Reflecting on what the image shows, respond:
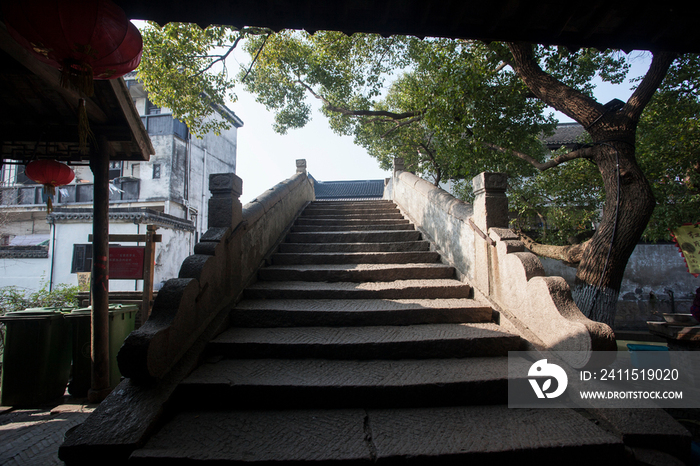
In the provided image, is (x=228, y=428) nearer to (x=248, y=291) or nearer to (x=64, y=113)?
(x=248, y=291)

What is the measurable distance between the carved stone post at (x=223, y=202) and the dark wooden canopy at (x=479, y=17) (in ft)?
5.31

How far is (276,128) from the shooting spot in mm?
14961

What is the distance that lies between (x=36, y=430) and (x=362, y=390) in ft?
10.6

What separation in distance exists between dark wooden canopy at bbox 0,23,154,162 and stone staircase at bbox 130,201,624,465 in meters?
2.55

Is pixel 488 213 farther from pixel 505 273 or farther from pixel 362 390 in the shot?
pixel 362 390

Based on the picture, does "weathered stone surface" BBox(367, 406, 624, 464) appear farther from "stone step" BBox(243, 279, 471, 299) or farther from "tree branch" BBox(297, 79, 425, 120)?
"tree branch" BBox(297, 79, 425, 120)

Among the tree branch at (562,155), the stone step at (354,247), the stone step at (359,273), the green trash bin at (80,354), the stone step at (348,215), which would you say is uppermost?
the tree branch at (562,155)

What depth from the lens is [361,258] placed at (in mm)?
5105

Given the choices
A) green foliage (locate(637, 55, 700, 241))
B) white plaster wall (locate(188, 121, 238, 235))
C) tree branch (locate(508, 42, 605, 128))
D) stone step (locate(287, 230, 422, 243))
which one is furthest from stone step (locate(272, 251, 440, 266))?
white plaster wall (locate(188, 121, 238, 235))

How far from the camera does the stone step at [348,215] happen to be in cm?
759

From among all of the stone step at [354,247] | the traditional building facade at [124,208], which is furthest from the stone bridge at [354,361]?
the traditional building facade at [124,208]

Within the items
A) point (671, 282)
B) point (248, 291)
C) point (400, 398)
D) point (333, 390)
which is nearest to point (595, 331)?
point (400, 398)

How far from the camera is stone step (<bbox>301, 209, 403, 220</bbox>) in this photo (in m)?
7.59

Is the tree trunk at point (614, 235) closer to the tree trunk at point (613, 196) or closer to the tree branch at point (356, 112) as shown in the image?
the tree trunk at point (613, 196)
